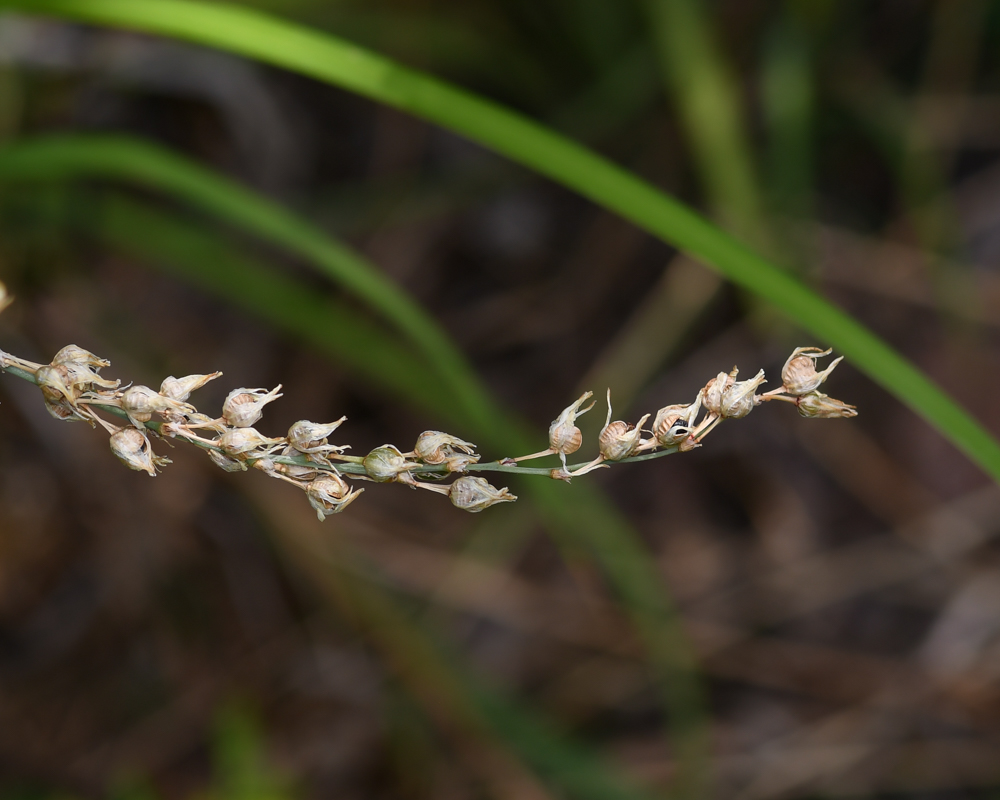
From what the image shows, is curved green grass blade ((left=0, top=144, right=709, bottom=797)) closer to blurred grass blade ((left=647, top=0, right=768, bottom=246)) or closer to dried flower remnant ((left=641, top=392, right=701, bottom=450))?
dried flower remnant ((left=641, top=392, right=701, bottom=450))

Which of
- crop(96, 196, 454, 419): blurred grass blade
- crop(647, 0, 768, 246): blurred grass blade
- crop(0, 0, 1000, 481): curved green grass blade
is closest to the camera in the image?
crop(0, 0, 1000, 481): curved green grass blade

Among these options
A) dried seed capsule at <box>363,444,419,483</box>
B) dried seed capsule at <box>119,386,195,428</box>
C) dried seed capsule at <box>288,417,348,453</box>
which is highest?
dried seed capsule at <box>119,386,195,428</box>

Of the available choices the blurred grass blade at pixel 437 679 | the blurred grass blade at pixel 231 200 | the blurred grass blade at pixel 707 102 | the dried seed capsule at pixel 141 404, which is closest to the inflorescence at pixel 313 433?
the dried seed capsule at pixel 141 404

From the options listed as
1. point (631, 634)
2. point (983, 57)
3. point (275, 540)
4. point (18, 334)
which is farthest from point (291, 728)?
point (983, 57)

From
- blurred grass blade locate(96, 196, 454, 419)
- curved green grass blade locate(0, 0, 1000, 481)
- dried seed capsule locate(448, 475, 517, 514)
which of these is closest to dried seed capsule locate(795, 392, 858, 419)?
curved green grass blade locate(0, 0, 1000, 481)

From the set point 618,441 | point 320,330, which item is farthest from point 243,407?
point 320,330

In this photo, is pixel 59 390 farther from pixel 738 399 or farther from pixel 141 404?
pixel 738 399

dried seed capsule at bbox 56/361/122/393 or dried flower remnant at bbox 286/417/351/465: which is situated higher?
dried seed capsule at bbox 56/361/122/393

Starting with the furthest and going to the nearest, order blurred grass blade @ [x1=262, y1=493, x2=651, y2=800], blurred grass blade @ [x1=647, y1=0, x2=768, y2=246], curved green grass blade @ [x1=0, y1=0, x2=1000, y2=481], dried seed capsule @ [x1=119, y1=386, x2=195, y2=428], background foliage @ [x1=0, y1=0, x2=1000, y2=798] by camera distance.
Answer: background foliage @ [x1=0, y1=0, x2=1000, y2=798] < blurred grass blade @ [x1=262, y1=493, x2=651, y2=800] < blurred grass blade @ [x1=647, y1=0, x2=768, y2=246] < curved green grass blade @ [x1=0, y1=0, x2=1000, y2=481] < dried seed capsule @ [x1=119, y1=386, x2=195, y2=428]
